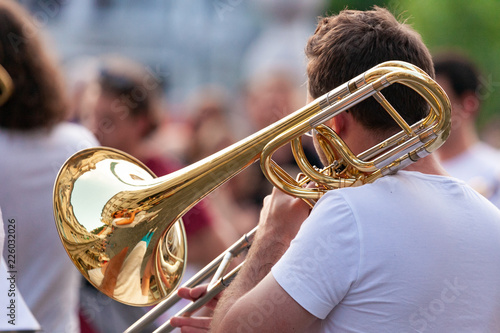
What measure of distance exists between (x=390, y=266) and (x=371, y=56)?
540mm

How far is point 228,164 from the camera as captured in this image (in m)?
1.62

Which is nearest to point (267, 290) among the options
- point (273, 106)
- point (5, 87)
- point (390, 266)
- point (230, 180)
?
point (390, 266)

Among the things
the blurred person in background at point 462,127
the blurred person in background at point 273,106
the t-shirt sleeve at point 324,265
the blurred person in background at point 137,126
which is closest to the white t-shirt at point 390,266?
the t-shirt sleeve at point 324,265

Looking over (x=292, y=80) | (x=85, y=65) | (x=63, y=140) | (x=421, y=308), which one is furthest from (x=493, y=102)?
A: (x=421, y=308)

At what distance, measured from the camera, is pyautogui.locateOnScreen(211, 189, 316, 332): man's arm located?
Answer: 1363 mm

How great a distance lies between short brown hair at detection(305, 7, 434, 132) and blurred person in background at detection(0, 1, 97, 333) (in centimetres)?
128

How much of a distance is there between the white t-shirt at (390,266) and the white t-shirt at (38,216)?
4.42 feet

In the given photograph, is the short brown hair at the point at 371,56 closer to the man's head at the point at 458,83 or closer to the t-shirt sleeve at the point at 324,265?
the t-shirt sleeve at the point at 324,265

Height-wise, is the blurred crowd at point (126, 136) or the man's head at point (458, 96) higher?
the blurred crowd at point (126, 136)

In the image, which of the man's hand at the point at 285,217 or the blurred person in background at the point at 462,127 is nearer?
the man's hand at the point at 285,217

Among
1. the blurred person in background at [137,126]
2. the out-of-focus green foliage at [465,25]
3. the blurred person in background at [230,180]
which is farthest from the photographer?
the out-of-focus green foliage at [465,25]

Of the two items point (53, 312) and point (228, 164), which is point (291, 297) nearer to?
point (228, 164)

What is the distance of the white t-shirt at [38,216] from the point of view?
2.39 m

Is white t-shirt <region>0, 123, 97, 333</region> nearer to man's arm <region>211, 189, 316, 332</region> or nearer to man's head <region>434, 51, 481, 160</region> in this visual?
man's arm <region>211, 189, 316, 332</region>
